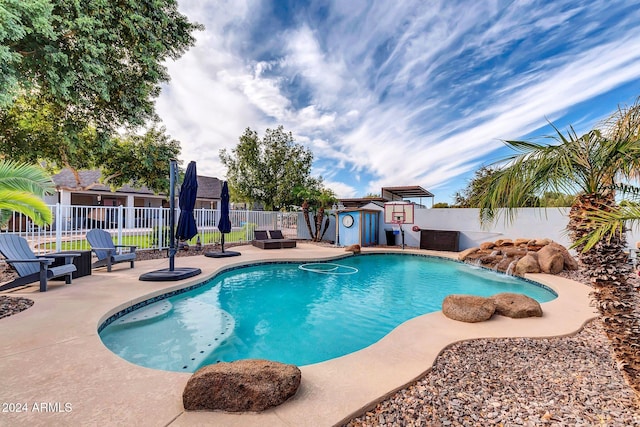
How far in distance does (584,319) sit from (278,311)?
5310 millimetres

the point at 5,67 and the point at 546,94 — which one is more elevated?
the point at 546,94

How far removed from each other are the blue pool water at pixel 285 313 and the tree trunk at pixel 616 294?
2772 mm

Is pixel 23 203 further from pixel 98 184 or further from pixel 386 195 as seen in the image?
pixel 386 195

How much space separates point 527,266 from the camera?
8.12 m

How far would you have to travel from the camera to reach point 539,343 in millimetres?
3404

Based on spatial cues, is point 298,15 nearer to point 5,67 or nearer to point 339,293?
point 5,67

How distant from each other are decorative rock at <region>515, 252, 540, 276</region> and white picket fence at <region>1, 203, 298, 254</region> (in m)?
12.0

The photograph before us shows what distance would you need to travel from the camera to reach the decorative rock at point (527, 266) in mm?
8078

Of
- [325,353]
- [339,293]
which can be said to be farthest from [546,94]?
[325,353]

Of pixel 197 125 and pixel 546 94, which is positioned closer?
pixel 546 94

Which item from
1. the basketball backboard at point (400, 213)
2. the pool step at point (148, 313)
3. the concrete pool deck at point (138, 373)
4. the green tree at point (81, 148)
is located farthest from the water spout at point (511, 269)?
the green tree at point (81, 148)

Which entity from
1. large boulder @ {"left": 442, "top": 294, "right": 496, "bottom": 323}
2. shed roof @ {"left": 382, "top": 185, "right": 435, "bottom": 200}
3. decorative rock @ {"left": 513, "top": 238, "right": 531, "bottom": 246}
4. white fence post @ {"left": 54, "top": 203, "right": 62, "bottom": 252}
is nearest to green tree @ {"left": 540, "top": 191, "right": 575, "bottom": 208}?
large boulder @ {"left": 442, "top": 294, "right": 496, "bottom": 323}

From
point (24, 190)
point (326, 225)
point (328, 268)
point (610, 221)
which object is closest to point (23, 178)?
point (24, 190)

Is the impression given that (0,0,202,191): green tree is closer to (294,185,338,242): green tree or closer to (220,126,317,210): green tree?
(220,126,317,210): green tree
